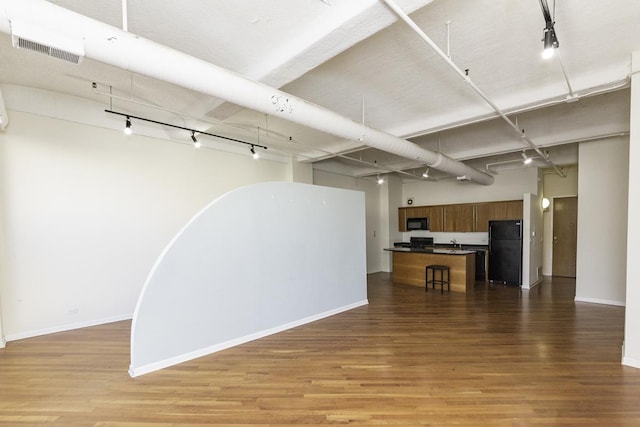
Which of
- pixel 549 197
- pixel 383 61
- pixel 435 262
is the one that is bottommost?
pixel 435 262

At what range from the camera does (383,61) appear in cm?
315

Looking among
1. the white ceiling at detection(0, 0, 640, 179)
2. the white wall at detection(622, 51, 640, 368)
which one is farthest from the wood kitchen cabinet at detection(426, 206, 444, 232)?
the white wall at detection(622, 51, 640, 368)

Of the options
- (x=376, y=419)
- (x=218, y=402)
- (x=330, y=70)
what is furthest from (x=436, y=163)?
(x=218, y=402)

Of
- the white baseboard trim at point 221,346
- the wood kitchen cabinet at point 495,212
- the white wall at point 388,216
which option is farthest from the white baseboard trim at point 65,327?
the wood kitchen cabinet at point 495,212

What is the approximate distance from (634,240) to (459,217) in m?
5.36

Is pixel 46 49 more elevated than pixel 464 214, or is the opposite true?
pixel 46 49

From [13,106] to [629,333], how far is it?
792 cm

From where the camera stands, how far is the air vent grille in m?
1.80

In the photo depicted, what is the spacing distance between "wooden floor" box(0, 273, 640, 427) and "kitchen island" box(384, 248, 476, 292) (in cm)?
214

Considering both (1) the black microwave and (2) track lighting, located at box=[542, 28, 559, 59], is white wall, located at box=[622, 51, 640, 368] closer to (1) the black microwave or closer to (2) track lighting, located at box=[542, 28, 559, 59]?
(2) track lighting, located at box=[542, 28, 559, 59]

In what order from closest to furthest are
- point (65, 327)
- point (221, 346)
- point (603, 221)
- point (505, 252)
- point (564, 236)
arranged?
point (221, 346) → point (65, 327) → point (603, 221) → point (505, 252) → point (564, 236)

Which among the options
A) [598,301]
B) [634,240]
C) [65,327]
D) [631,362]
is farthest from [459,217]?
[65,327]

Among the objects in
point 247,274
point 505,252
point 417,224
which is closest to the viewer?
point 247,274

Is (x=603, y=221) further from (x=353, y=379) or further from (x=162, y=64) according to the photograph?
(x=162, y=64)
